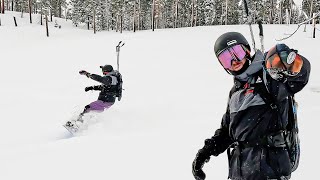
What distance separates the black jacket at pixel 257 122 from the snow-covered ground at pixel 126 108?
2.29 m

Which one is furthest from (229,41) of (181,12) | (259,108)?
(181,12)

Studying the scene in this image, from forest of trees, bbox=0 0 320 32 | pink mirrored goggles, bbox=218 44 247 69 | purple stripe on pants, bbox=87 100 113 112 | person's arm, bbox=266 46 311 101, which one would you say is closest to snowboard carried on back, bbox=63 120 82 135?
purple stripe on pants, bbox=87 100 113 112

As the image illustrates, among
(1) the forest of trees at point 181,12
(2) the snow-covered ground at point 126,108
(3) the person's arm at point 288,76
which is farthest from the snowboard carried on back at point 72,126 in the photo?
(1) the forest of trees at point 181,12

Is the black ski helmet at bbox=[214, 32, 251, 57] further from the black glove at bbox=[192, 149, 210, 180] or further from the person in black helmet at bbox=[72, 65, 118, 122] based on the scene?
the person in black helmet at bbox=[72, 65, 118, 122]

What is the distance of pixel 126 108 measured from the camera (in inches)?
506

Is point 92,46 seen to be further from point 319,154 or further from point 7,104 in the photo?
point 319,154

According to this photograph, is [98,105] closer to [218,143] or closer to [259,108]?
[218,143]

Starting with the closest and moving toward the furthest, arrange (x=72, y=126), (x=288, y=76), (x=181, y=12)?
(x=288, y=76), (x=72, y=126), (x=181, y=12)

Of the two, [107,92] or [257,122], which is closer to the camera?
[257,122]

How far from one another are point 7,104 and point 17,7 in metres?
76.2

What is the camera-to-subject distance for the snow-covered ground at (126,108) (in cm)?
510

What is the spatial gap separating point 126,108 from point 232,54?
34.8ft

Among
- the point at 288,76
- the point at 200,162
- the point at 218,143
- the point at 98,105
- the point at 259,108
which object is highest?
the point at 288,76

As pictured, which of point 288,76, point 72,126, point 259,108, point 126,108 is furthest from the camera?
point 126,108
